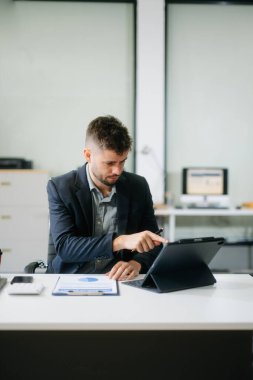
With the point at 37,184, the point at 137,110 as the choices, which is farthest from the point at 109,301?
the point at 137,110

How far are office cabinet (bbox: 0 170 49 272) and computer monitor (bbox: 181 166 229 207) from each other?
1470mm

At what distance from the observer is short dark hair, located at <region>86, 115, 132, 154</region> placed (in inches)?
73.5

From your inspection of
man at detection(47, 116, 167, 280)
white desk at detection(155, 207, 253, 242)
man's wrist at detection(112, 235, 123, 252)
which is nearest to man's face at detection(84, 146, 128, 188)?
man at detection(47, 116, 167, 280)

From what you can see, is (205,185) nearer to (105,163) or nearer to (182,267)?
(105,163)

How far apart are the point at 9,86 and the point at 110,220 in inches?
132

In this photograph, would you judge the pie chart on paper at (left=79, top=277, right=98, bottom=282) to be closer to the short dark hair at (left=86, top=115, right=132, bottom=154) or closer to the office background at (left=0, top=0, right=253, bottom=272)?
the short dark hair at (left=86, top=115, right=132, bottom=154)

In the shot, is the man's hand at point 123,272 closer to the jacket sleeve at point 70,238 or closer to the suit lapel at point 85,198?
the jacket sleeve at point 70,238

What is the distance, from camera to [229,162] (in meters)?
5.00

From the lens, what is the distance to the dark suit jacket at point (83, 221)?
1785 millimetres

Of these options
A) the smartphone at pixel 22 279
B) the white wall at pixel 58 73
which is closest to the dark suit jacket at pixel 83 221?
the smartphone at pixel 22 279

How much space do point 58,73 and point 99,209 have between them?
324cm

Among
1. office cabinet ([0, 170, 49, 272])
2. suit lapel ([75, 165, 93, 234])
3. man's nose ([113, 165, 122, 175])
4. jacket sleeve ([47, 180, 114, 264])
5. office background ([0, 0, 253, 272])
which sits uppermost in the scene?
office background ([0, 0, 253, 272])

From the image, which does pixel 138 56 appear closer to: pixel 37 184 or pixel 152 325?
pixel 37 184

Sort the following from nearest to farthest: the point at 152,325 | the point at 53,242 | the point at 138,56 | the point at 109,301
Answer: the point at 152,325, the point at 109,301, the point at 53,242, the point at 138,56
